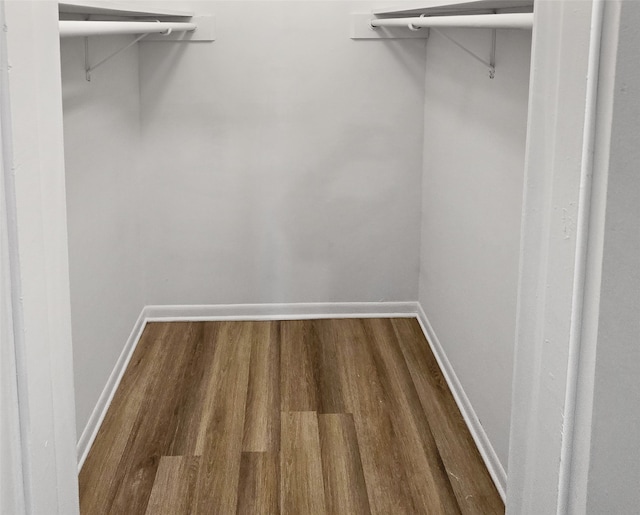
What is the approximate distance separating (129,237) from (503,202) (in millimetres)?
1471

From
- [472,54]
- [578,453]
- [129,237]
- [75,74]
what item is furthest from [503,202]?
[129,237]

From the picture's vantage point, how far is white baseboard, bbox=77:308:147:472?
6.78ft

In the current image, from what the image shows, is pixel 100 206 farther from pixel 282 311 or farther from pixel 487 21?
pixel 487 21

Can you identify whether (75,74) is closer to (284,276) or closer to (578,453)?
(284,276)

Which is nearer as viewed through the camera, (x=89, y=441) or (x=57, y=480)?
(x=57, y=480)

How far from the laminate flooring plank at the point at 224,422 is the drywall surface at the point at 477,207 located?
683 millimetres

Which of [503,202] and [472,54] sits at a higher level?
[472,54]

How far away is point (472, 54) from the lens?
2.09 meters

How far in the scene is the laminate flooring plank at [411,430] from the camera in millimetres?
1886

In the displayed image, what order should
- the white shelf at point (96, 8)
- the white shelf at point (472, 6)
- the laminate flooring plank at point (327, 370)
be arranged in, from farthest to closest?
1. the laminate flooring plank at point (327, 370)
2. the white shelf at point (472, 6)
3. the white shelf at point (96, 8)

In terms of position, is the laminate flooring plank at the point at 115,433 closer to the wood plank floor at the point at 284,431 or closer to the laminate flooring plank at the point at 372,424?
the wood plank floor at the point at 284,431

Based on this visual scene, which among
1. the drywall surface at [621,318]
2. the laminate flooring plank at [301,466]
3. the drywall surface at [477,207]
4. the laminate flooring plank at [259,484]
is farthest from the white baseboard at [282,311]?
the drywall surface at [621,318]

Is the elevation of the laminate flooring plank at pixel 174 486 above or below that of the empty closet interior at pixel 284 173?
below

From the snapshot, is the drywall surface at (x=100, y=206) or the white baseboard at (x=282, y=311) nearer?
the drywall surface at (x=100, y=206)
